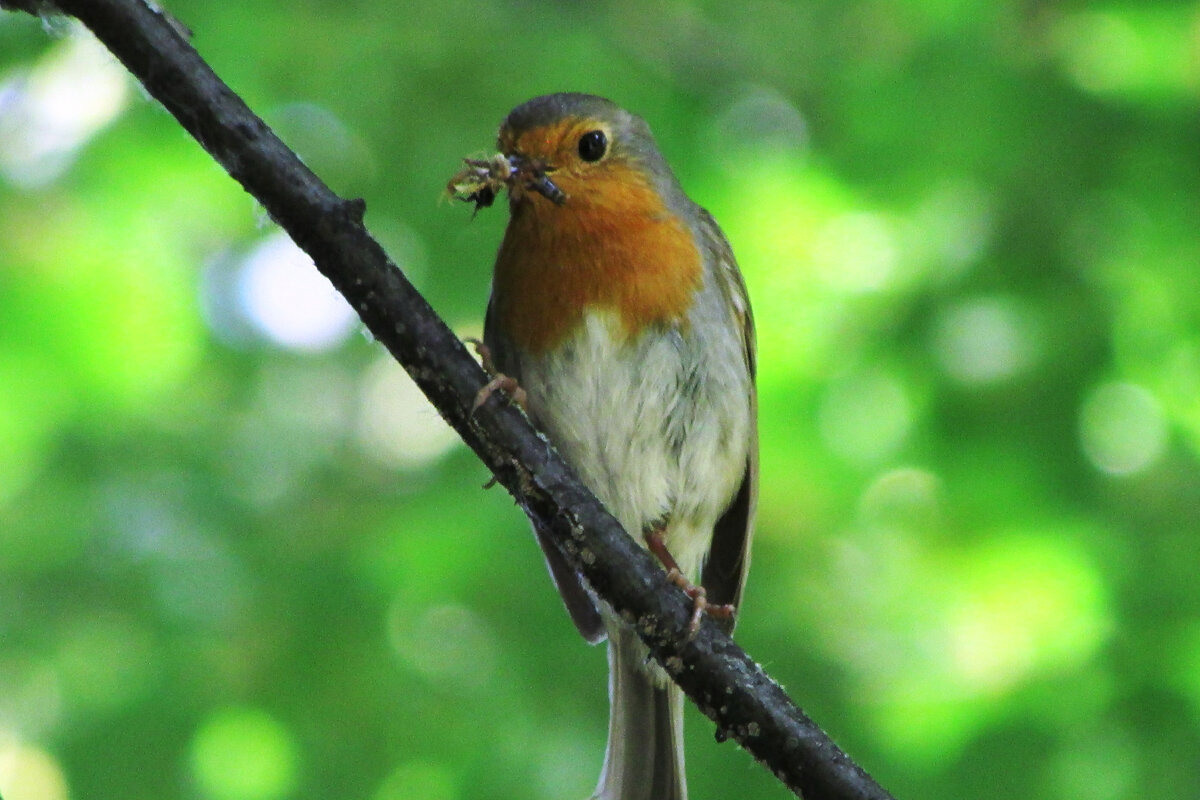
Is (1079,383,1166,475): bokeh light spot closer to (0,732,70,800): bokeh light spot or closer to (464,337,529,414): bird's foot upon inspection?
(464,337,529,414): bird's foot

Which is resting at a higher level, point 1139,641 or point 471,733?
point 1139,641

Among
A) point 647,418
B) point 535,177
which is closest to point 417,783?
point 647,418

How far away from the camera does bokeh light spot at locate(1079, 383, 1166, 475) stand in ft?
14.6

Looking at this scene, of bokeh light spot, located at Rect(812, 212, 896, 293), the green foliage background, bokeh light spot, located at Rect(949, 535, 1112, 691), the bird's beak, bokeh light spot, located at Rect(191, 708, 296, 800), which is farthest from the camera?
bokeh light spot, located at Rect(812, 212, 896, 293)

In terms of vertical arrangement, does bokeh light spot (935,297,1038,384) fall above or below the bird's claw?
above

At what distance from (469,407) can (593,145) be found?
5.37 feet

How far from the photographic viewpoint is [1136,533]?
4.32 meters

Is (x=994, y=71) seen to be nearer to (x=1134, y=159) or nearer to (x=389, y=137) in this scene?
(x=1134, y=159)

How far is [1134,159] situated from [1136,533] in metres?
1.30

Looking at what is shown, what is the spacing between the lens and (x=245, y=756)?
4.51m

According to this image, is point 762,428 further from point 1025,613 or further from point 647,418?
point 647,418

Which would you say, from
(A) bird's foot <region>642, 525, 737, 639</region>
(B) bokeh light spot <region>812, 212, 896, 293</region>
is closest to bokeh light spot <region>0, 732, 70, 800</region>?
(A) bird's foot <region>642, 525, 737, 639</region>

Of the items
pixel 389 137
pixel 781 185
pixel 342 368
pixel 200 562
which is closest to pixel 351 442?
pixel 342 368

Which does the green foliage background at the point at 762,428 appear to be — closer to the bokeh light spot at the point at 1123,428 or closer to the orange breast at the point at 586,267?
the bokeh light spot at the point at 1123,428
